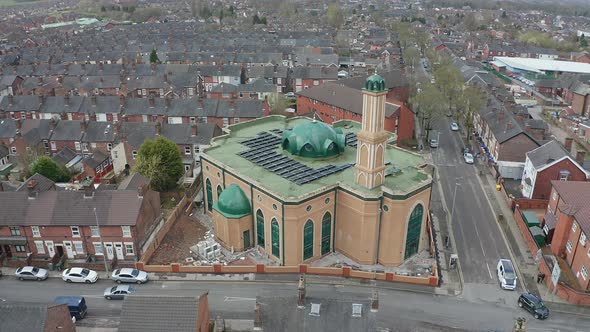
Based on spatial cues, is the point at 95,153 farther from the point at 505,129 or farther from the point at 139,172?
the point at 505,129

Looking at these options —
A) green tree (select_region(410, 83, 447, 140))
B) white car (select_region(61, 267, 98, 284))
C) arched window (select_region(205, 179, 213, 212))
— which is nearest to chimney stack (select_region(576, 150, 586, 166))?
green tree (select_region(410, 83, 447, 140))

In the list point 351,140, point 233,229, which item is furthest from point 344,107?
point 233,229

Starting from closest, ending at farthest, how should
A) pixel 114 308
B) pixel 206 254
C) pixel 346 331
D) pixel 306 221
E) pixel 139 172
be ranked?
pixel 346 331 < pixel 114 308 < pixel 306 221 < pixel 206 254 < pixel 139 172

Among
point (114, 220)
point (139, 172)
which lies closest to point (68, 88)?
point (139, 172)

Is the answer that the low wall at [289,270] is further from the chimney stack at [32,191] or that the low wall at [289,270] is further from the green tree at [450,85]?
the green tree at [450,85]

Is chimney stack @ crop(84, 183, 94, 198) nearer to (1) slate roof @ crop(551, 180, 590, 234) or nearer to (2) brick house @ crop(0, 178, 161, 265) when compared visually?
(2) brick house @ crop(0, 178, 161, 265)
